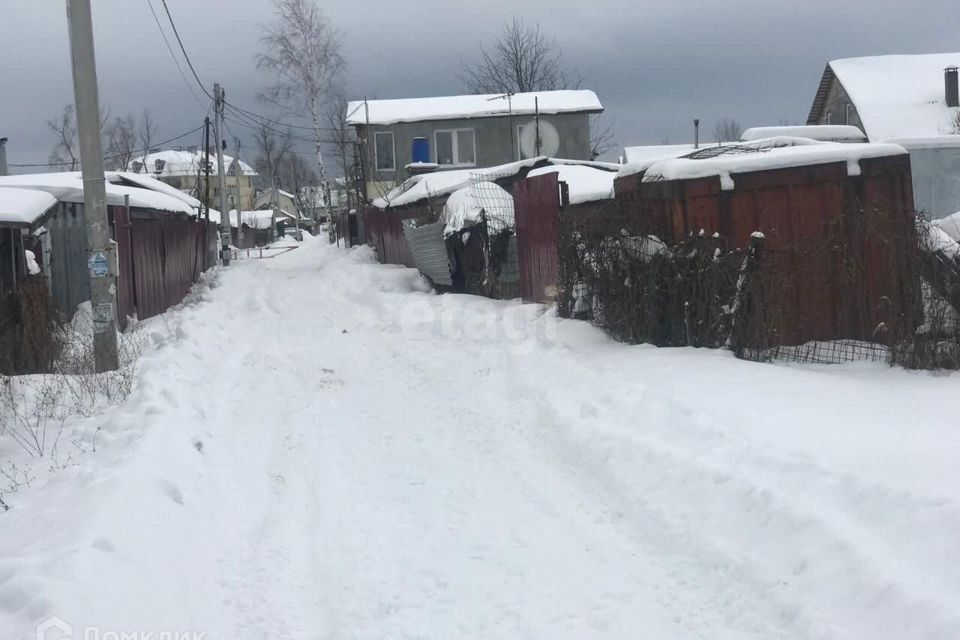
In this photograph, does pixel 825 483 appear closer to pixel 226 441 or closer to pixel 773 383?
pixel 773 383

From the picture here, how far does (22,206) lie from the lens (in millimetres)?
12180

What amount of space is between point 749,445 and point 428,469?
2.39m

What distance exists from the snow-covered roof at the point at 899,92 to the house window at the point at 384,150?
764 inches

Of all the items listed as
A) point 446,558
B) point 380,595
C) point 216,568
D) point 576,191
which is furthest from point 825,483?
point 576,191

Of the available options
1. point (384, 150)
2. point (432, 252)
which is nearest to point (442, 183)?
point (432, 252)

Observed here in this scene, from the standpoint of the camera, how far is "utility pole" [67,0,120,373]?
32.3 ft

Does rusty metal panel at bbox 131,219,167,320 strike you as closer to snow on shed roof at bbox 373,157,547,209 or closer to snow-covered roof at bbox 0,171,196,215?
snow-covered roof at bbox 0,171,196,215

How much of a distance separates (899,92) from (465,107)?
1822cm

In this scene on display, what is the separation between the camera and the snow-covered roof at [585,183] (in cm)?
1414

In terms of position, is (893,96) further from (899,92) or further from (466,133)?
(466,133)

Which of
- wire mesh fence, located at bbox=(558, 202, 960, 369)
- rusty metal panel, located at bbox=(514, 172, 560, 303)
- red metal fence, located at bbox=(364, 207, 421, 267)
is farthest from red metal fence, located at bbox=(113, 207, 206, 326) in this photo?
wire mesh fence, located at bbox=(558, 202, 960, 369)

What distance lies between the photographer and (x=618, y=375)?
8.83 m

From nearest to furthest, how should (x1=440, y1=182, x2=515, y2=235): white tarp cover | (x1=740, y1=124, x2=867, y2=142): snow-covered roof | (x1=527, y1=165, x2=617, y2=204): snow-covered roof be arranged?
(x1=527, y1=165, x2=617, y2=204): snow-covered roof → (x1=440, y1=182, x2=515, y2=235): white tarp cover → (x1=740, y1=124, x2=867, y2=142): snow-covered roof

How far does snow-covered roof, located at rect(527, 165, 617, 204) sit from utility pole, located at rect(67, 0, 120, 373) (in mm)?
5917
